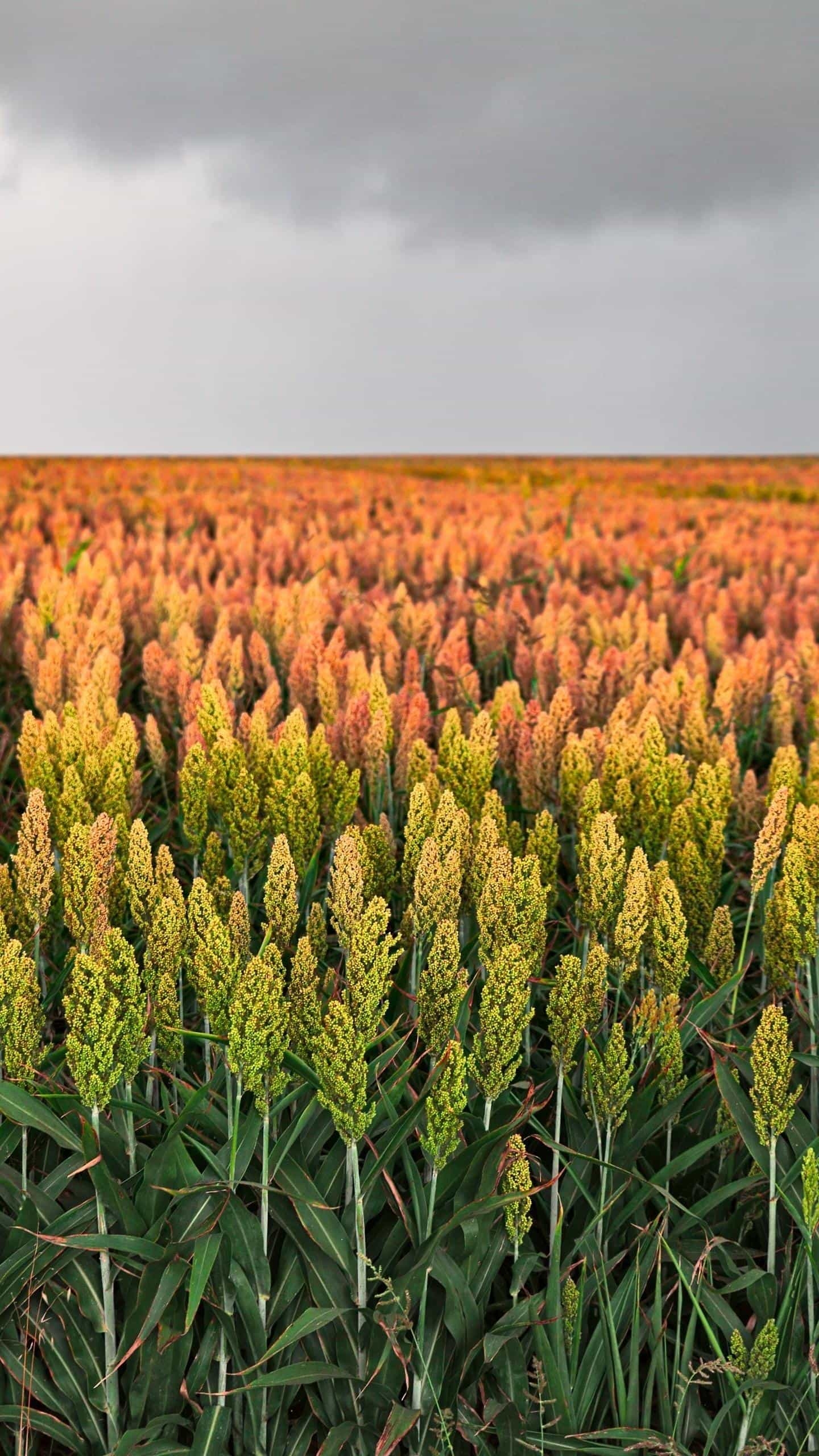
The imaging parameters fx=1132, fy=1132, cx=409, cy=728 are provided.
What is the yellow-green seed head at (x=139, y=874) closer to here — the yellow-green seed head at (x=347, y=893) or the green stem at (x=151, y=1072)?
the green stem at (x=151, y=1072)

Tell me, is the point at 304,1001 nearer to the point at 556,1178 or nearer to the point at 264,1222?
the point at 264,1222

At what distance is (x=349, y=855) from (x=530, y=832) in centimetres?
69

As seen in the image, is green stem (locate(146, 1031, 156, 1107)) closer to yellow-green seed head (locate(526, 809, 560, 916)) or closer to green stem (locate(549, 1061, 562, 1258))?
green stem (locate(549, 1061, 562, 1258))

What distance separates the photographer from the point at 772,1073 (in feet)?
5.73

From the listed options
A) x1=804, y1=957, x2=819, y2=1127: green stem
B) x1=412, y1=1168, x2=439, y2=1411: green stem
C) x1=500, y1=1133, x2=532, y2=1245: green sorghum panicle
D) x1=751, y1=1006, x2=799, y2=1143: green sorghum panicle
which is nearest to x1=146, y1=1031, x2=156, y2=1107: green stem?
x1=412, y1=1168, x2=439, y2=1411: green stem

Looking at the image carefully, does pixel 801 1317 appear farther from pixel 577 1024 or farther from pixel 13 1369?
pixel 13 1369

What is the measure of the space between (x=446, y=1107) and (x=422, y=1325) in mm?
363

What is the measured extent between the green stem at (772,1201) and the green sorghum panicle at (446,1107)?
529mm

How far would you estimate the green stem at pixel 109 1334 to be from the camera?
174 cm

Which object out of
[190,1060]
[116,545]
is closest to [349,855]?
[190,1060]

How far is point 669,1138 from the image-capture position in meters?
2.02

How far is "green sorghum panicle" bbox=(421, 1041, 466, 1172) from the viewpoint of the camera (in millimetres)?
1635

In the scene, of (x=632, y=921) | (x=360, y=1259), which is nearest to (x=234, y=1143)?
(x=360, y=1259)

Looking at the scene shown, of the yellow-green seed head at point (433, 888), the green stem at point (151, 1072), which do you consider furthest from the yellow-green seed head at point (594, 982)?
the green stem at point (151, 1072)
